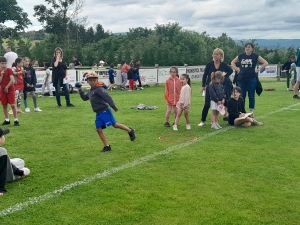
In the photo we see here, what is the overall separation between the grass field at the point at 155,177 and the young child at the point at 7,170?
0.11 m

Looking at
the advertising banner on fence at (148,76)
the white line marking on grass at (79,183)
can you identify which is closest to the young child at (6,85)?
the white line marking on grass at (79,183)

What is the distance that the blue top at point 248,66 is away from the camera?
36.8ft

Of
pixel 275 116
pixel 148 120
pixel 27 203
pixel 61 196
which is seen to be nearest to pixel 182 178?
pixel 61 196

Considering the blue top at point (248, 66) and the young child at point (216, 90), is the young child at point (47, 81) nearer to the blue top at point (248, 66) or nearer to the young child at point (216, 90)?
the blue top at point (248, 66)

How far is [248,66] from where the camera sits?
36.8 ft

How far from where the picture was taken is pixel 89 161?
7.16 metres

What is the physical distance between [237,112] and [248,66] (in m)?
1.50

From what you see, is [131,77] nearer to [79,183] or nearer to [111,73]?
[111,73]

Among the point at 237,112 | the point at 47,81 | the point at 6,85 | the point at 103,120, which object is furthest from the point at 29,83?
the point at 237,112

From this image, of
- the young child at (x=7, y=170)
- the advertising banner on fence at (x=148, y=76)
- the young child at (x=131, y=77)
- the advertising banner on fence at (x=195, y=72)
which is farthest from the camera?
the advertising banner on fence at (x=195, y=72)

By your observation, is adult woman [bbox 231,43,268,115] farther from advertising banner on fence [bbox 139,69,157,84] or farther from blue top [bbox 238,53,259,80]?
advertising banner on fence [bbox 139,69,157,84]

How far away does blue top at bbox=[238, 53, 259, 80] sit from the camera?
11219 mm

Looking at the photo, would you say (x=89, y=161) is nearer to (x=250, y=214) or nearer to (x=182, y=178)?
(x=182, y=178)

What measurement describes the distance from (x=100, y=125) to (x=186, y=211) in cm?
341
